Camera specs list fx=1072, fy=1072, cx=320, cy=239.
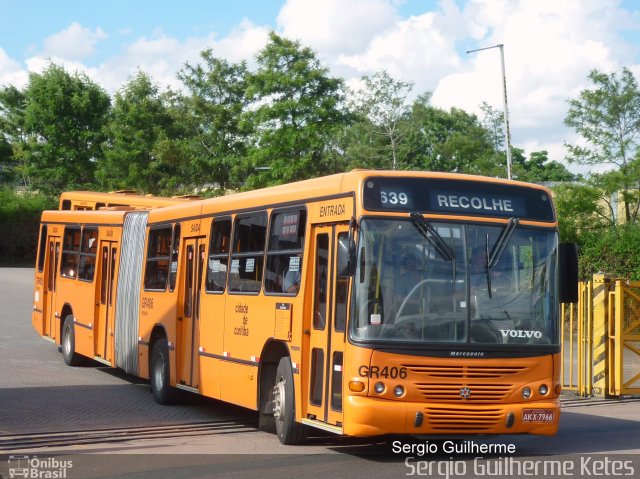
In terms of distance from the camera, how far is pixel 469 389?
35.2 feet

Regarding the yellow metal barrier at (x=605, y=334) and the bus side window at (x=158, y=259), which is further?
the yellow metal barrier at (x=605, y=334)

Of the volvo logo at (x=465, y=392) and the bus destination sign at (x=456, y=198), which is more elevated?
the bus destination sign at (x=456, y=198)

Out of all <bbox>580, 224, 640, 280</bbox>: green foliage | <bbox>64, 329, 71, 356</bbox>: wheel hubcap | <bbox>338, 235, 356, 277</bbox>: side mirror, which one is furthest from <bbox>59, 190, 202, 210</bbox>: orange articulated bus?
<bbox>580, 224, 640, 280</bbox>: green foliage

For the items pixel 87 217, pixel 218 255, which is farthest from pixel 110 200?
pixel 218 255

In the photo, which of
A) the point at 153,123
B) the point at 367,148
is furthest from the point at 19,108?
the point at 367,148

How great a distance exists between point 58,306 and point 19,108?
70258 mm

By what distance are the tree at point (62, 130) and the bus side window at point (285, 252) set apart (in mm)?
56669

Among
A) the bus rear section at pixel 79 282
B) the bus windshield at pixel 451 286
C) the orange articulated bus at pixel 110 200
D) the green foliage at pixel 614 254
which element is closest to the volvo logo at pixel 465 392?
the bus windshield at pixel 451 286

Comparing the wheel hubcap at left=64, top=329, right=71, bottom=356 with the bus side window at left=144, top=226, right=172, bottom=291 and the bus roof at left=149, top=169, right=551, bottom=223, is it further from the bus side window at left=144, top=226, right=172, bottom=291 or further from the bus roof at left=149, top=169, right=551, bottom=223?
the bus roof at left=149, top=169, right=551, bottom=223

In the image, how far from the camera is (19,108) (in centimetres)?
8931

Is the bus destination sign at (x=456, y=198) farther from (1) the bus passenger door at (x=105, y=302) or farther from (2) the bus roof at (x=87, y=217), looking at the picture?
(1) the bus passenger door at (x=105, y=302)

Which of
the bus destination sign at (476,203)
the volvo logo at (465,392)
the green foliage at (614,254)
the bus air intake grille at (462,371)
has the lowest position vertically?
the volvo logo at (465,392)

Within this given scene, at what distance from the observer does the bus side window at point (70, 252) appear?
22188 millimetres

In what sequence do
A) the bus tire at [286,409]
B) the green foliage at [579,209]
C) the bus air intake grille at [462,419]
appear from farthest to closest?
the green foliage at [579,209] < the bus tire at [286,409] < the bus air intake grille at [462,419]
